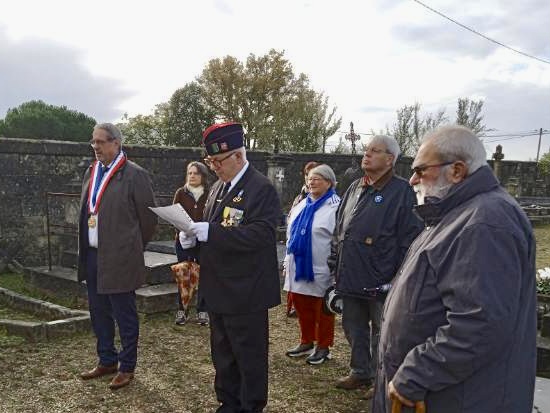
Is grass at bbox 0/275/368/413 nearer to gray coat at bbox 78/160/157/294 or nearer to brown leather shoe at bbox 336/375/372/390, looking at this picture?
brown leather shoe at bbox 336/375/372/390

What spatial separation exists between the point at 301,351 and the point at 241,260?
2.05m

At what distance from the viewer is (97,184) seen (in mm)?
4102

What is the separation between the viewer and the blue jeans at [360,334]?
4031 millimetres

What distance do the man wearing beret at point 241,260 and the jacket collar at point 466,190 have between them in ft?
4.48

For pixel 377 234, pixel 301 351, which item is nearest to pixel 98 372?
pixel 301 351

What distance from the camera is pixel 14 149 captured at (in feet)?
25.6

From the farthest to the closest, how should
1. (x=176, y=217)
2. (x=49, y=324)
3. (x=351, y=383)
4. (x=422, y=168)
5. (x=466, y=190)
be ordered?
(x=49, y=324), (x=351, y=383), (x=176, y=217), (x=422, y=168), (x=466, y=190)

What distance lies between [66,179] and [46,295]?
2266mm

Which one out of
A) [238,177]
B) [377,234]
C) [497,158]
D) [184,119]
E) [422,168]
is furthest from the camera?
[184,119]

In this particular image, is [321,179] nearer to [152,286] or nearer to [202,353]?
[202,353]

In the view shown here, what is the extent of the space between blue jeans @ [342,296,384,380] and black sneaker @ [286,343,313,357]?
0.82 metres

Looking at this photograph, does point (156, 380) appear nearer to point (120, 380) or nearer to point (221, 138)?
point (120, 380)

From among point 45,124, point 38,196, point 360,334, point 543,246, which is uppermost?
point 45,124

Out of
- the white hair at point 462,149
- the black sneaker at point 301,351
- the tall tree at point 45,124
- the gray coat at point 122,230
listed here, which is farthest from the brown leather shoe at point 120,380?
the tall tree at point 45,124
